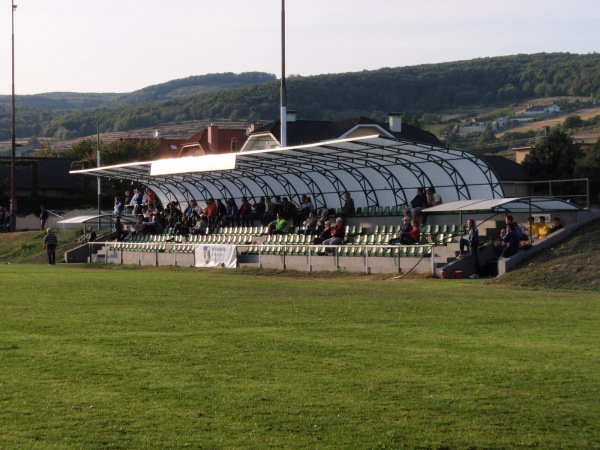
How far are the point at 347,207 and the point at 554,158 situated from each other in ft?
170

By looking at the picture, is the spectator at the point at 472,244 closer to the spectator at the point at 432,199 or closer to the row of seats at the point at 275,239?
the row of seats at the point at 275,239

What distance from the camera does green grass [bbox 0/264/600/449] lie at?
27.3 ft

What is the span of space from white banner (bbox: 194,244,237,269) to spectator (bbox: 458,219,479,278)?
11417 mm

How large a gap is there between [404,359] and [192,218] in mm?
36808

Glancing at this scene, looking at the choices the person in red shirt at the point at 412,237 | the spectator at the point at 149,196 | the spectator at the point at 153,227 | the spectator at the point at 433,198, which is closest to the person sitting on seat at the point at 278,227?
the spectator at the point at 433,198

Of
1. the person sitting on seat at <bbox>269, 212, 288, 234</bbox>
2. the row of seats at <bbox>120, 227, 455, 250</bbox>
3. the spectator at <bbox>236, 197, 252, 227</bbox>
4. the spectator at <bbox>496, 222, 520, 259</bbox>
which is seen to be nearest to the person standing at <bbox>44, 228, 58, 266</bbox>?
the row of seats at <bbox>120, 227, 455, 250</bbox>

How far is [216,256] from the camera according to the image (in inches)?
1572

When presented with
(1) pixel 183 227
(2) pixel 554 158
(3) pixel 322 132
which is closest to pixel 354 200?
(1) pixel 183 227

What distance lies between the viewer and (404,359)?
39.2 feet

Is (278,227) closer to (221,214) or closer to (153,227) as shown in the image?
(221,214)

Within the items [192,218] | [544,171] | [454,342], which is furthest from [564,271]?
[544,171]

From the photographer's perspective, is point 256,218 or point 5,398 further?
point 256,218

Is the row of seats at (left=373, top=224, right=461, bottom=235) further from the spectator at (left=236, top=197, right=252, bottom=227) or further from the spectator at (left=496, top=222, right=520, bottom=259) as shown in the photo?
the spectator at (left=236, top=197, right=252, bottom=227)

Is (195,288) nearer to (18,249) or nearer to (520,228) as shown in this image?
(520,228)
